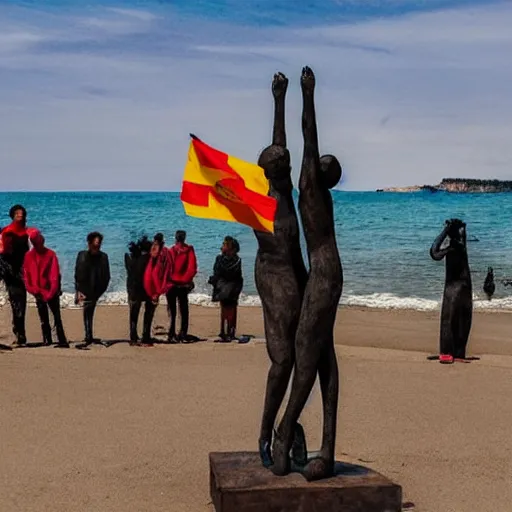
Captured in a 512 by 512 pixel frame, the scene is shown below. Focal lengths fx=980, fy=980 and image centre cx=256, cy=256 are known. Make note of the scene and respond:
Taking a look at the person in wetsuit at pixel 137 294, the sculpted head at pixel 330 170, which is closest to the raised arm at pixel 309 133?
the sculpted head at pixel 330 170

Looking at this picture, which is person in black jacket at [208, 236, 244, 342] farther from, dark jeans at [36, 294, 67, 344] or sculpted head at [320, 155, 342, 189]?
sculpted head at [320, 155, 342, 189]

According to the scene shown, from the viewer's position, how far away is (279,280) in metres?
7.07

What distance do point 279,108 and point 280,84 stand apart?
181 mm

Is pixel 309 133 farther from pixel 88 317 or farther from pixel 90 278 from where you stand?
pixel 88 317

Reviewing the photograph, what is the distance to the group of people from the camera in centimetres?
1445

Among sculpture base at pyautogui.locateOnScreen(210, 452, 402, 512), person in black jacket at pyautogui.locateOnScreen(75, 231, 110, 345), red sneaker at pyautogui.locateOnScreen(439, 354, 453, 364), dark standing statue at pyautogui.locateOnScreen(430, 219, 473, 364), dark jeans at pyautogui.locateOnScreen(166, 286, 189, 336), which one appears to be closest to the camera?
sculpture base at pyautogui.locateOnScreen(210, 452, 402, 512)

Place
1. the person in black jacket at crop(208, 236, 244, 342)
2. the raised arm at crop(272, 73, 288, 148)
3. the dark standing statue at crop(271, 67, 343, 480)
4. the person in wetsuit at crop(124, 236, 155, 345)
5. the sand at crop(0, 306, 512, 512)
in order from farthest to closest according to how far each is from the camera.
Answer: the person in black jacket at crop(208, 236, 244, 342) < the person in wetsuit at crop(124, 236, 155, 345) < the sand at crop(0, 306, 512, 512) < the raised arm at crop(272, 73, 288, 148) < the dark standing statue at crop(271, 67, 343, 480)

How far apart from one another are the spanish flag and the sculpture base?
5.83 feet

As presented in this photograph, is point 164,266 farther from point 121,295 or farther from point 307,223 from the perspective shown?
point 121,295

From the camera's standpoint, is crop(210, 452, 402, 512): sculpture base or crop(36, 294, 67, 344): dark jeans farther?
crop(36, 294, 67, 344): dark jeans

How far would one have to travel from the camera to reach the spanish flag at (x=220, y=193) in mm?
6891

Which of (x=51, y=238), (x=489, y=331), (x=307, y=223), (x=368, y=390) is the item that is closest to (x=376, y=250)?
(x=51, y=238)

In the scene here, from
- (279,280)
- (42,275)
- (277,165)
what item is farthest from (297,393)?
(42,275)

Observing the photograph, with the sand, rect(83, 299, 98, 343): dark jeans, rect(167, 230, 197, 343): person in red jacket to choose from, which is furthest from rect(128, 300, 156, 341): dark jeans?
rect(83, 299, 98, 343): dark jeans
